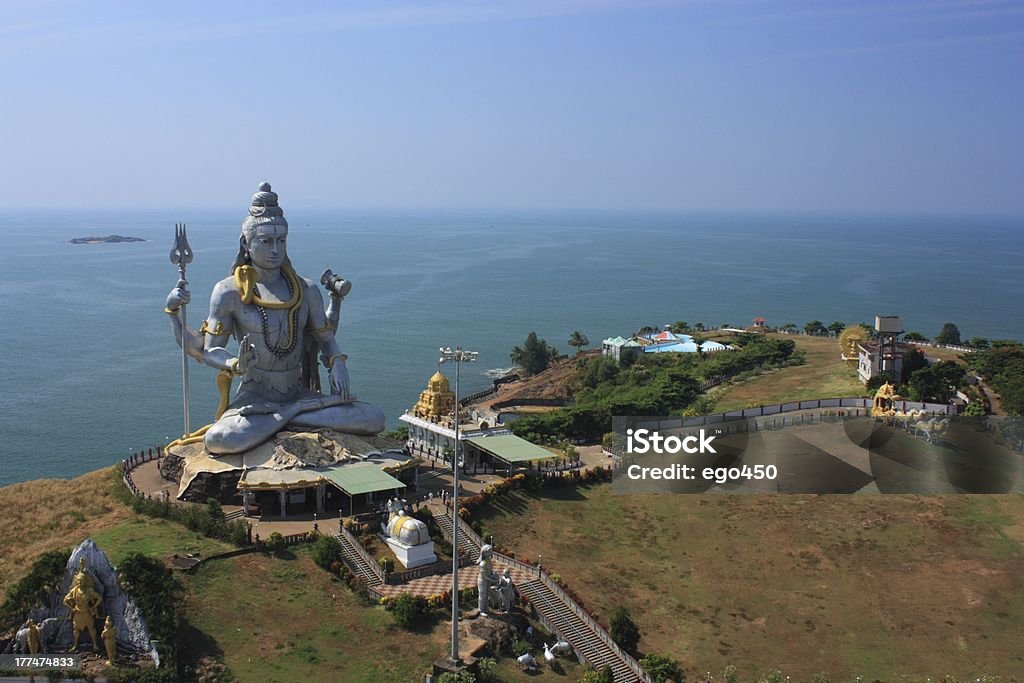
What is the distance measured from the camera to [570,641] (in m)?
23.9

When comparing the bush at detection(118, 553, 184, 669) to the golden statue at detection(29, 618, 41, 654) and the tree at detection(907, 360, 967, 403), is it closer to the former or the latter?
the golden statue at detection(29, 618, 41, 654)

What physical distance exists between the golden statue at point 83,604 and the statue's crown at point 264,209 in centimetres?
1369

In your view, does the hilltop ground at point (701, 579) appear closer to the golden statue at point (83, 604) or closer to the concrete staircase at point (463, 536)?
the concrete staircase at point (463, 536)

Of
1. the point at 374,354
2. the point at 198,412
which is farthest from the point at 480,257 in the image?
the point at 198,412

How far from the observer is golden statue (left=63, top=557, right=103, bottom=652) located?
68.4ft

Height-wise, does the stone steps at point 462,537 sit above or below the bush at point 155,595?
below

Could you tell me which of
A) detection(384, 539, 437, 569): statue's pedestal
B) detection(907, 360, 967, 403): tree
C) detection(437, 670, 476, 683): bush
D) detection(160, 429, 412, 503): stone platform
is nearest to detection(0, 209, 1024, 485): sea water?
detection(160, 429, 412, 503): stone platform

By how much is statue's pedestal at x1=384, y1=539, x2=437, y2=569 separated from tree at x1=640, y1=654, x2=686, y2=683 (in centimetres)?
665

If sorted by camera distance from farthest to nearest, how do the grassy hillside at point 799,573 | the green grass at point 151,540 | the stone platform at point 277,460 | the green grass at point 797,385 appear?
1. the green grass at point 797,385
2. the stone platform at point 277,460
3. the green grass at point 151,540
4. the grassy hillside at point 799,573

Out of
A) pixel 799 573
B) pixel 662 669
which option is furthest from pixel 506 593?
pixel 799 573

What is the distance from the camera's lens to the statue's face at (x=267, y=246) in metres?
31.4

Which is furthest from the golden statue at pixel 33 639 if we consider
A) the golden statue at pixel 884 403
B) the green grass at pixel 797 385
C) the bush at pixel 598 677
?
the green grass at pixel 797 385

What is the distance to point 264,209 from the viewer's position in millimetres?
31719

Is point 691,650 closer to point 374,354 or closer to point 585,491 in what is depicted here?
point 585,491
